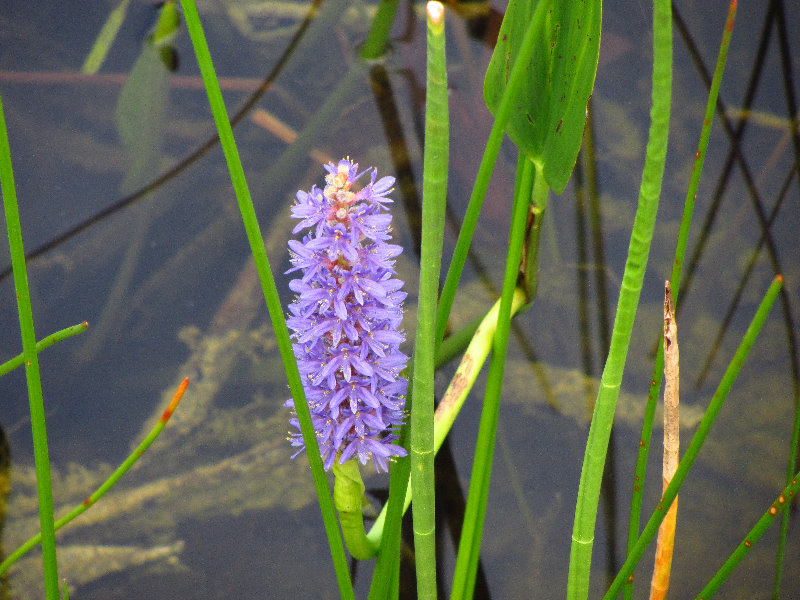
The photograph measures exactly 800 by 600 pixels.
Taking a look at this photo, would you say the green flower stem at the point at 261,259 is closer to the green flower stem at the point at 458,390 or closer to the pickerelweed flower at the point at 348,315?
the pickerelweed flower at the point at 348,315

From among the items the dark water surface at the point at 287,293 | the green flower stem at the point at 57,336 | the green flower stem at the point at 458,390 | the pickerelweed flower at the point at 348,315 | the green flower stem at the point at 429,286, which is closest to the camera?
the green flower stem at the point at 429,286

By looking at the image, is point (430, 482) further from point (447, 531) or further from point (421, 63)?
point (421, 63)

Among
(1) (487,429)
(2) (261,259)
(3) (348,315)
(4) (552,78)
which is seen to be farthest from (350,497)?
(4) (552,78)

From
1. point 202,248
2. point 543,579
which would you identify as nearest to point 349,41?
point 202,248

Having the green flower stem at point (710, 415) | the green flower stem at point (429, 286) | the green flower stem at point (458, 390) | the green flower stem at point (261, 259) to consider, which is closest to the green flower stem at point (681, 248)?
the green flower stem at point (710, 415)

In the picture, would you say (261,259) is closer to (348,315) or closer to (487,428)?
(348,315)

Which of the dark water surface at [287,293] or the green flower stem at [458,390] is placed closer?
the green flower stem at [458,390]
